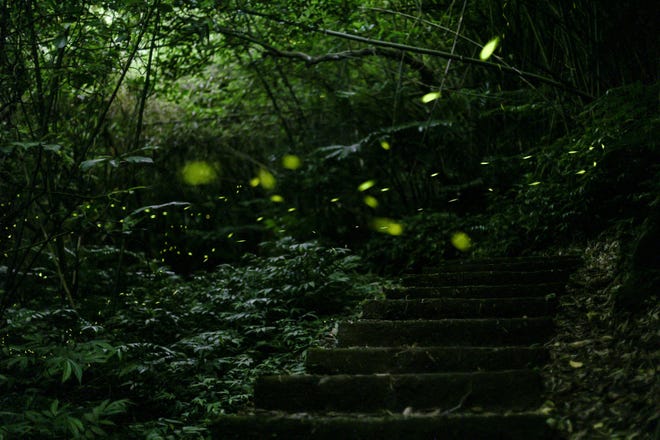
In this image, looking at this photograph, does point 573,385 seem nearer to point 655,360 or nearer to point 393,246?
point 655,360

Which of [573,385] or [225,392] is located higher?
[573,385]

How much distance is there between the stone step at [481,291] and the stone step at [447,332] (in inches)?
23.7

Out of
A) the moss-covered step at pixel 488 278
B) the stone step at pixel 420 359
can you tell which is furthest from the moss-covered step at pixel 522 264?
the stone step at pixel 420 359

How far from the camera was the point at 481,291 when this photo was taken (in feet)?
12.1

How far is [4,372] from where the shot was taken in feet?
11.6

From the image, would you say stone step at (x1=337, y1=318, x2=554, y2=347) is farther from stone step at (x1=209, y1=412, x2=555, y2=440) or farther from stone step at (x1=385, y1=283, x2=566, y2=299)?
stone step at (x1=209, y1=412, x2=555, y2=440)

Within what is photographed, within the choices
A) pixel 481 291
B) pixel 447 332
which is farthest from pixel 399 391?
pixel 481 291

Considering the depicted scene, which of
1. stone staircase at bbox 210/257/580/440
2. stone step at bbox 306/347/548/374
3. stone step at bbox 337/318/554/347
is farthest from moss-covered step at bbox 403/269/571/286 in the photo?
stone step at bbox 306/347/548/374

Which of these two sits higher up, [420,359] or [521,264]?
[521,264]

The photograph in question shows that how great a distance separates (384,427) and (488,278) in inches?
83.8

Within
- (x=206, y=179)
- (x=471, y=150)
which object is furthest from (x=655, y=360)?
(x=206, y=179)

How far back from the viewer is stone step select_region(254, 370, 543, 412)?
236cm

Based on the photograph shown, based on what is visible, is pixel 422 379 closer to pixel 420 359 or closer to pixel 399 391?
pixel 399 391

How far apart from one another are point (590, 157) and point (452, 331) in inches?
92.9
